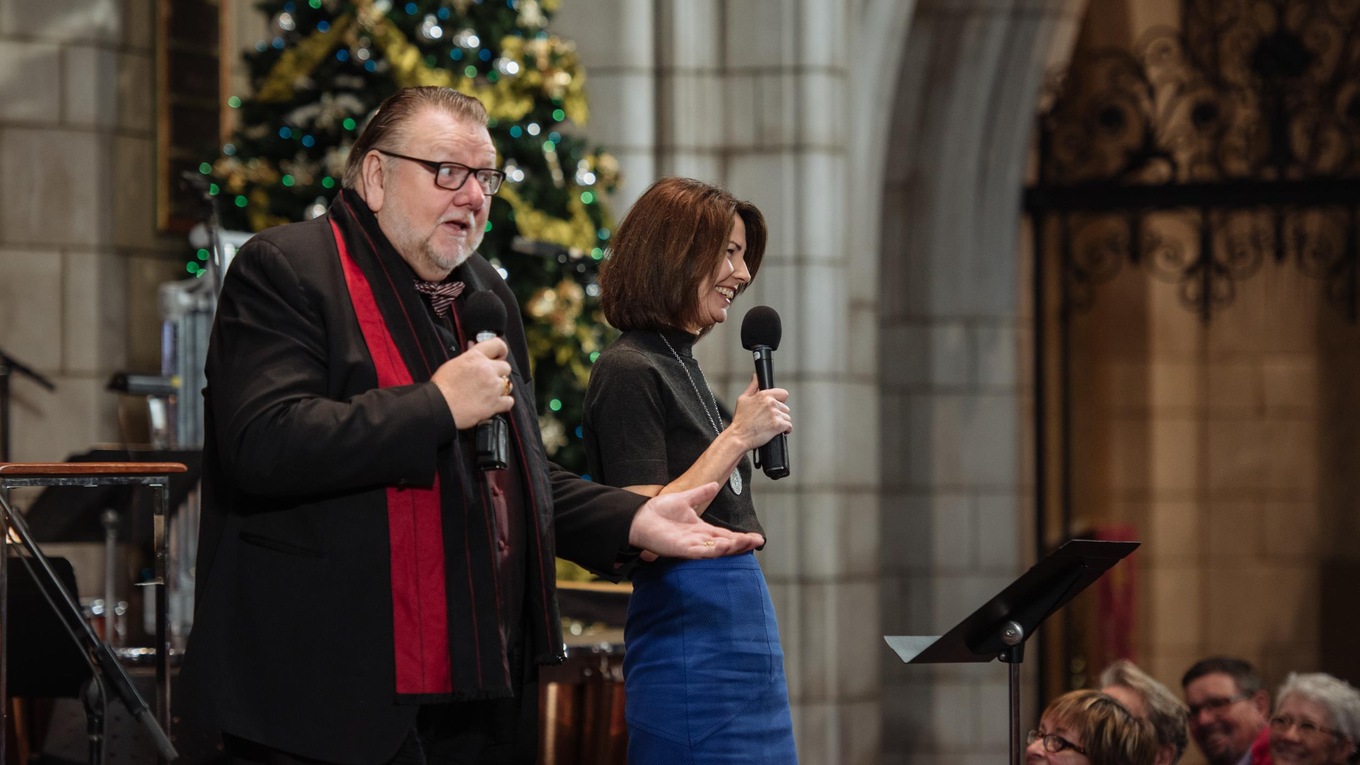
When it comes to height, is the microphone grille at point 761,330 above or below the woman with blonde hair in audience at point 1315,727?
above

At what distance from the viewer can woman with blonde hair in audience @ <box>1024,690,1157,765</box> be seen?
14.2ft

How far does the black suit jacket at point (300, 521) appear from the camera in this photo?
269 centimetres

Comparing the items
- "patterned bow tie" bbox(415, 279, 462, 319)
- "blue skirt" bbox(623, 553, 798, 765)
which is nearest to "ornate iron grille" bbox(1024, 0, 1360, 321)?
"blue skirt" bbox(623, 553, 798, 765)

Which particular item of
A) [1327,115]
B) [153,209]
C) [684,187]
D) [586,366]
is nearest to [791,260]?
[586,366]

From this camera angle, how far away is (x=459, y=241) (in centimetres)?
295

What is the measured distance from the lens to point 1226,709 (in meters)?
5.80

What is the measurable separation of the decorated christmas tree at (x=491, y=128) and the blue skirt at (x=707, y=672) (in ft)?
11.4

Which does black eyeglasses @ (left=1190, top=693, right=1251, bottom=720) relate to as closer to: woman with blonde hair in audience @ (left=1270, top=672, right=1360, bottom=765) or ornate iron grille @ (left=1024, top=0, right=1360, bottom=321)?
woman with blonde hair in audience @ (left=1270, top=672, right=1360, bottom=765)

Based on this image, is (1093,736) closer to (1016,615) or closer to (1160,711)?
(1160,711)

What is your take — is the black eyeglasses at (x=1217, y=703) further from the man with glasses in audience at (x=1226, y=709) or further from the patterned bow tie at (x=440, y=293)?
the patterned bow tie at (x=440, y=293)

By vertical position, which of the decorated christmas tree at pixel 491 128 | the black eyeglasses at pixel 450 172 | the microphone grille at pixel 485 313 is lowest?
the microphone grille at pixel 485 313

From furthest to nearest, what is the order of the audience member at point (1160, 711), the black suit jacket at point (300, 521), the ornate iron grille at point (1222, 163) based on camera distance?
the ornate iron grille at point (1222, 163) → the audience member at point (1160, 711) → the black suit jacket at point (300, 521)

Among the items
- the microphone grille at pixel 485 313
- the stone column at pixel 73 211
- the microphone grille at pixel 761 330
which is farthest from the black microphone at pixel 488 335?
the stone column at pixel 73 211

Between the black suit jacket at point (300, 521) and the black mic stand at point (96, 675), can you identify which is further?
the black mic stand at point (96, 675)
